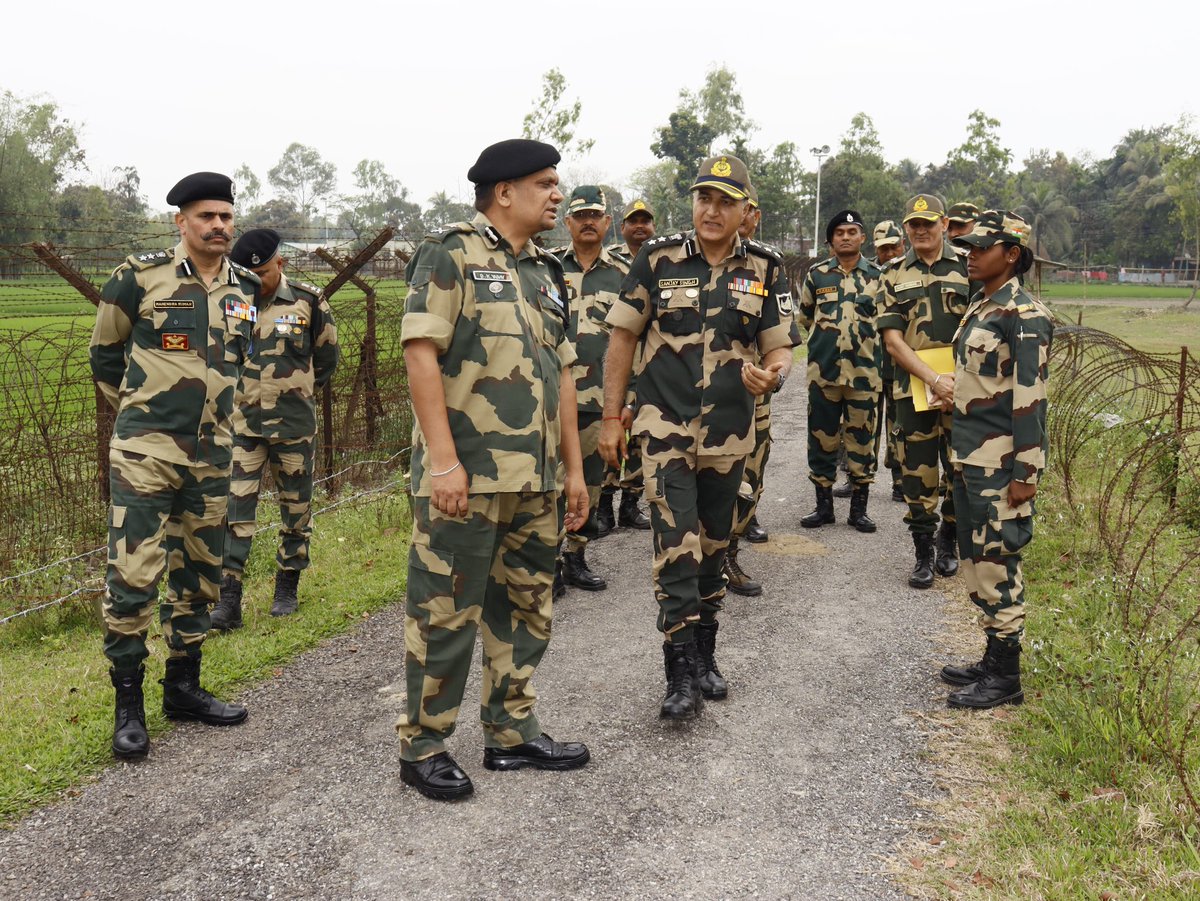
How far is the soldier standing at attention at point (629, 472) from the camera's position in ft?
22.7

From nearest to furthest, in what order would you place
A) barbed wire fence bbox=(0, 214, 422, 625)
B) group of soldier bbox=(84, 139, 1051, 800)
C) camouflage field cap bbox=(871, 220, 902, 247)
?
group of soldier bbox=(84, 139, 1051, 800), barbed wire fence bbox=(0, 214, 422, 625), camouflage field cap bbox=(871, 220, 902, 247)

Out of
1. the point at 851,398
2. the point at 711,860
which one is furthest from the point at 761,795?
the point at 851,398

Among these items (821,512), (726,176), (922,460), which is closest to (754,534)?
(821,512)

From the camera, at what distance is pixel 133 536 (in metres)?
3.77

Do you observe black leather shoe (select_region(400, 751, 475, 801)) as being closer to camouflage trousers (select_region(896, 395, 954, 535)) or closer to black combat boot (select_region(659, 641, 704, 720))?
black combat boot (select_region(659, 641, 704, 720))

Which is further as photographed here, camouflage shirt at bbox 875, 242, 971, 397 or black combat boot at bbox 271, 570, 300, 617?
camouflage shirt at bbox 875, 242, 971, 397

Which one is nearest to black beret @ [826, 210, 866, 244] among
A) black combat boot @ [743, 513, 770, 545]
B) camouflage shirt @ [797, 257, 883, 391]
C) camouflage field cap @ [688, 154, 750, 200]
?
camouflage shirt @ [797, 257, 883, 391]

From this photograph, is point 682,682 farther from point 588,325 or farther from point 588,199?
point 588,199

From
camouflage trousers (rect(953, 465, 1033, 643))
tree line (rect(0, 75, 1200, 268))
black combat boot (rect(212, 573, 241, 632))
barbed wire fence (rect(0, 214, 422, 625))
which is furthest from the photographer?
tree line (rect(0, 75, 1200, 268))

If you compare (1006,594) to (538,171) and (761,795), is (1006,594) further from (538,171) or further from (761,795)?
(538,171)

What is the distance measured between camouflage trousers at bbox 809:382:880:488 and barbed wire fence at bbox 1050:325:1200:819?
52.6 inches

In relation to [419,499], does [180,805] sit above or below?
below

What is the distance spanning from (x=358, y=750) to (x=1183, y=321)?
36153 millimetres

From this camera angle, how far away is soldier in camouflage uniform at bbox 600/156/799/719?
4.05 m
